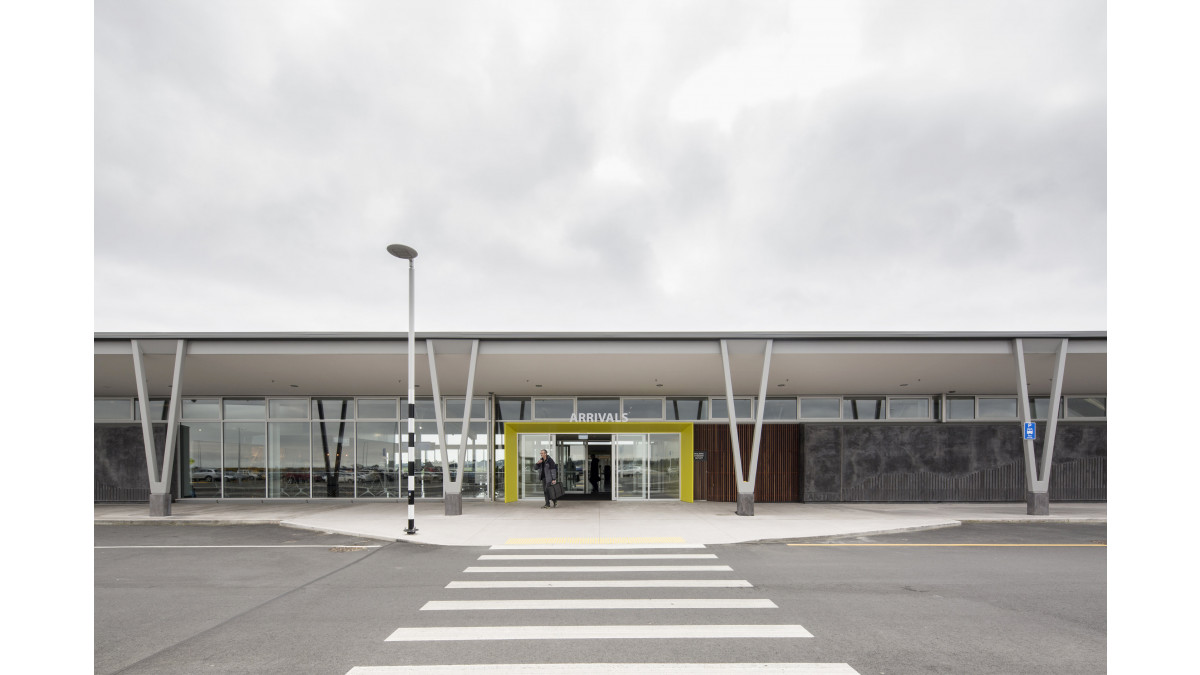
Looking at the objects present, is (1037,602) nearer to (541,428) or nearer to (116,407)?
(541,428)

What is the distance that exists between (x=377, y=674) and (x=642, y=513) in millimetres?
12525

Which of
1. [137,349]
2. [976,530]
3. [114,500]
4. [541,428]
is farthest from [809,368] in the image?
[114,500]

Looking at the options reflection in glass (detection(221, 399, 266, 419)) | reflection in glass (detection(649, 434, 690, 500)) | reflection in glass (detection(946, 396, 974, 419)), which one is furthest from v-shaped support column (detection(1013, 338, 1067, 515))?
reflection in glass (detection(221, 399, 266, 419))

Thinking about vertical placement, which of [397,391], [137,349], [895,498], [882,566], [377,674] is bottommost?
[895,498]

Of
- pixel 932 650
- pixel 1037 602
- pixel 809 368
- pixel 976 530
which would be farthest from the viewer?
pixel 809 368

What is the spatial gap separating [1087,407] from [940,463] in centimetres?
630

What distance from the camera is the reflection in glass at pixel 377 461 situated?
21734 millimetres

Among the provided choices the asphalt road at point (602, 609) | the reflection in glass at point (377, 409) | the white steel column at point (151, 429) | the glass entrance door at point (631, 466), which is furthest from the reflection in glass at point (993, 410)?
the white steel column at point (151, 429)

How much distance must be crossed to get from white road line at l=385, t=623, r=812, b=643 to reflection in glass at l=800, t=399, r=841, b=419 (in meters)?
16.1

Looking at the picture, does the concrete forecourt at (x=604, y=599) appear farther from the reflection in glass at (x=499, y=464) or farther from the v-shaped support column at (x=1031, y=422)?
the reflection in glass at (x=499, y=464)

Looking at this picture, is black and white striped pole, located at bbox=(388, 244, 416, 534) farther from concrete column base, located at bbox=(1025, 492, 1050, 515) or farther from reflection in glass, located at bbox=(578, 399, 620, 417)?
concrete column base, located at bbox=(1025, 492, 1050, 515)

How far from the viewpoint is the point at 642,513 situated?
17.3m

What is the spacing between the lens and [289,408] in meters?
21.9

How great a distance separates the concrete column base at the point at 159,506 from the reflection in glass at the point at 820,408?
2039cm
